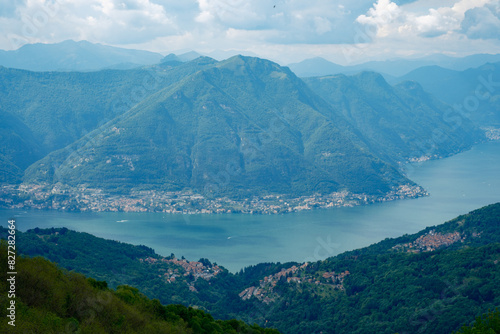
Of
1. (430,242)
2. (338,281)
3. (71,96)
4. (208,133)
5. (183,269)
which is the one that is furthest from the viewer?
(71,96)

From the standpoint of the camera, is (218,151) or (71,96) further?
(71,96)

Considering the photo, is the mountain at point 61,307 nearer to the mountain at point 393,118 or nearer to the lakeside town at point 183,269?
the lakeside town at point 183,269

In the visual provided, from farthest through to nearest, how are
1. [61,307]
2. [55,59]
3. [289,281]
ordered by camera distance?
[55,59], [289,281], [61,307]

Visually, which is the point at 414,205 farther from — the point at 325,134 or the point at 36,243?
the point at 36,243

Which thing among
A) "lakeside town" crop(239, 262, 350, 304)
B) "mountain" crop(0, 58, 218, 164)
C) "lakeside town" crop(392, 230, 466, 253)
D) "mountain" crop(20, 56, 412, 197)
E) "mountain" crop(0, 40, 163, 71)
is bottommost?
"lakeside town" crop(239, 262, 350, 304)

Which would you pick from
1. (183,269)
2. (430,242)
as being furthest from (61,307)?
(430,242)

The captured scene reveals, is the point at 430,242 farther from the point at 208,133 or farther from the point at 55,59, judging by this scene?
the point at 55,59

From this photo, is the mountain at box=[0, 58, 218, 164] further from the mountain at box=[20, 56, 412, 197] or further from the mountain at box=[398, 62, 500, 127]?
the mountain at box=[398, 62, 500, 127]

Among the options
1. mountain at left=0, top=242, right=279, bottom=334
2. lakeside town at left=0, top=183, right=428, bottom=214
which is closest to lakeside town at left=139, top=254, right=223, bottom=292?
mountain at left=0, top=242, right=279, bottom=334
